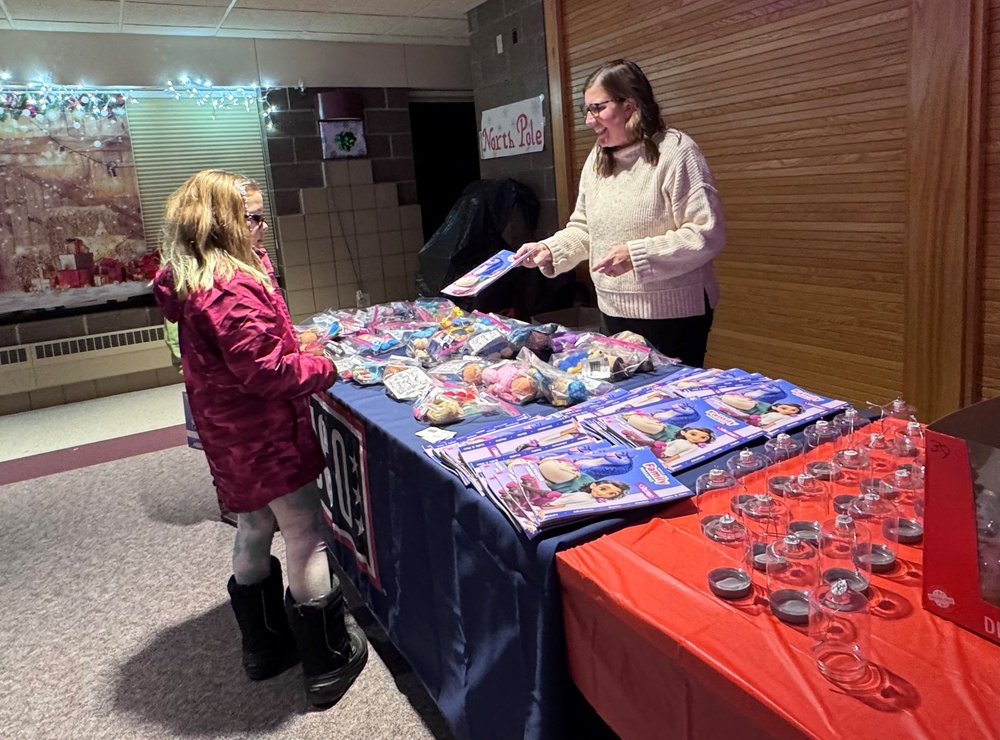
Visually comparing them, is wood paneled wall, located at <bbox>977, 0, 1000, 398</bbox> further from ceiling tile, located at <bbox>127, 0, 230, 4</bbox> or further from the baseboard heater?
the baseboard heater

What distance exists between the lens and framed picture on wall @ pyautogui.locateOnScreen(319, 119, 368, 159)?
5660 millimetres

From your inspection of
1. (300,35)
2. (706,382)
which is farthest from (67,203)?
(706,382)

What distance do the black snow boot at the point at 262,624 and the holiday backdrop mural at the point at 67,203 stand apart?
403 cm

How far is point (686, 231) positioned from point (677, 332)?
332 millimetres

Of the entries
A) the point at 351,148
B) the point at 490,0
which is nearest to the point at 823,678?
the point at 490,0

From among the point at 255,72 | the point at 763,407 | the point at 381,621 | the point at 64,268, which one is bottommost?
the point at 381,621

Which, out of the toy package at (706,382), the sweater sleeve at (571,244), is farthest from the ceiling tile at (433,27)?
the toy package at (706,382)

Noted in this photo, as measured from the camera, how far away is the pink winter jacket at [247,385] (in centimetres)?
165

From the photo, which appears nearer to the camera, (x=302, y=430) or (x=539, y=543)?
(x=539, y=543)

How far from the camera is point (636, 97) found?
84.4 inches

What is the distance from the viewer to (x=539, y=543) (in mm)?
1181

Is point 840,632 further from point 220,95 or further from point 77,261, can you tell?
point 220,95

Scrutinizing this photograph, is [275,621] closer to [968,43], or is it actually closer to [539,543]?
[539,543]

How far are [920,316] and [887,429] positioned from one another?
1.67 metres
